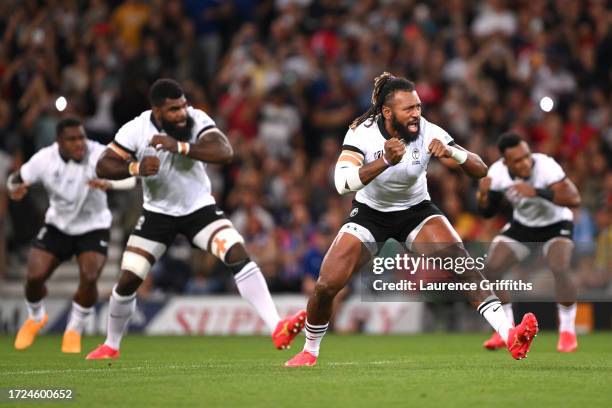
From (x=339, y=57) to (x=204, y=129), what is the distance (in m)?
11.2

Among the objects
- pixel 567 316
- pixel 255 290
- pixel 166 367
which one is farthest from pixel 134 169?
pixel 567 316

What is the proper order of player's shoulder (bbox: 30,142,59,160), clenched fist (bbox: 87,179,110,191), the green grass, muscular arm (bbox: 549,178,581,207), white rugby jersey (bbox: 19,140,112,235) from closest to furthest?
the green grass < muscular arm (bbox: 549,178,581,207) < clenched fist (bbox: 87,179,110,191) < white rugby jersey (bbox: 19,140,112,235) < player's shoulder (bbox: 30,142,59,160)

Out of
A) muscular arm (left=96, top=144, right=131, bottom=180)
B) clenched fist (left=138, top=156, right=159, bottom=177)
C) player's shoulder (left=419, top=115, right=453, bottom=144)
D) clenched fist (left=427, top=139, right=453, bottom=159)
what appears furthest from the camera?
muscular arm (left=96, top=144, right=131, bottom=180)

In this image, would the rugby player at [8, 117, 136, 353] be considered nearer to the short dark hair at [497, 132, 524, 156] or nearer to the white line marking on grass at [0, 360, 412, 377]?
the white line marking on grass at [0, 360, 412, 377]

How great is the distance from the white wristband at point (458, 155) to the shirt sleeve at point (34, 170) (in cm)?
616

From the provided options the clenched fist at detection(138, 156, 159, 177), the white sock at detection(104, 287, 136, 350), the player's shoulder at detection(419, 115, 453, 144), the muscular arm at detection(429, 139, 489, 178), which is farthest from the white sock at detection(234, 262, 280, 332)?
the muscular arm at detection(429, 139, 489, 178)

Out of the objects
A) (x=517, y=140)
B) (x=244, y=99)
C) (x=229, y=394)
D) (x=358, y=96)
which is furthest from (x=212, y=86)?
(x=229, y=394)

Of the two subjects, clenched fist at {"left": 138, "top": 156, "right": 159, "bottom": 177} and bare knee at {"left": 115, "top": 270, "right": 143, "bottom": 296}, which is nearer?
clenched fist at {"left": 138, "top": 156, "right": 159, "bottom": 177}

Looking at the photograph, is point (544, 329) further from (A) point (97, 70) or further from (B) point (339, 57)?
(A) point (97, 70)

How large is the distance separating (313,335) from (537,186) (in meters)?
4.64

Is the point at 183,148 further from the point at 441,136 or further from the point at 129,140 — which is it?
the point at 441,136

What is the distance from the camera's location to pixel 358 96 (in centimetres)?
2230

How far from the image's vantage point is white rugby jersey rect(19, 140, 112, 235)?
47.2 ft

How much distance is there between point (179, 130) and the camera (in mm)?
11992
